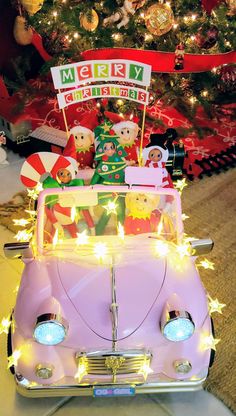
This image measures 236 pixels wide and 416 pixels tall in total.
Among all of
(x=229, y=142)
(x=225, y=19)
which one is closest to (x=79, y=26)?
(x=225, y=19)

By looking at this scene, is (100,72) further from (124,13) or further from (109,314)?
(109,314)

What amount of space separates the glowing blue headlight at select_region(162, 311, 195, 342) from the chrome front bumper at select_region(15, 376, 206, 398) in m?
0.30

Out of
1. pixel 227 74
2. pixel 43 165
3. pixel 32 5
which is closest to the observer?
pixel 43 165

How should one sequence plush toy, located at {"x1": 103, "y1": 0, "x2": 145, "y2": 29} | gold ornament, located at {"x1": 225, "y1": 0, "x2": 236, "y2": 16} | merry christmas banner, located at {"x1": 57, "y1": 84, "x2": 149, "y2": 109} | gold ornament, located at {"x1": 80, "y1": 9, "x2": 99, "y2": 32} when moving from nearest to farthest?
merry christmas banner, located at {"x1": 57, "y1": 84, "x2": 149, "y2": 109} < gold ornament, located at {"x1": 80, "y1": 9, "x2": 99, "y2": 32} < plush toy, located at {"x1": 103, "y1": 0, "x2": 145, "y2": 29} < gold ornament, located at {"x1": 225, "y1": 0, "x2": 236, "y2": 16}

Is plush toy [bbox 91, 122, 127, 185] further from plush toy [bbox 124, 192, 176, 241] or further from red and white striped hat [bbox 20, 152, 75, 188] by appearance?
plush toy [bbox 124, 192, 176, 241]

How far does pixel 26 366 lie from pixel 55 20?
3346mm

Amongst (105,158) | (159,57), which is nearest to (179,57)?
(159,57)

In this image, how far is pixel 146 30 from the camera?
4625 mm

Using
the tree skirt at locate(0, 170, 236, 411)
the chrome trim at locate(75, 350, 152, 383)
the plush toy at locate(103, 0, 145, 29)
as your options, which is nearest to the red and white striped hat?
the tree skirt at locate(0, 170, 236, 411)

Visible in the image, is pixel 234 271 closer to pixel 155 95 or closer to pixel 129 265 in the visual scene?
pixel 129 265

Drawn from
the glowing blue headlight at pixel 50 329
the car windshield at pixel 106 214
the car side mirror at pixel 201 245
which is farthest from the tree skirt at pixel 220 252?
the glowing blue headlight at pixel 50 329

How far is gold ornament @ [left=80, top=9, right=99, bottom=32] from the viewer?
173 inches

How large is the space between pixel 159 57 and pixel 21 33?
2.09 m

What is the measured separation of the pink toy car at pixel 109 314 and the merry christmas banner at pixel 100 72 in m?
0.92
